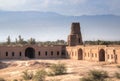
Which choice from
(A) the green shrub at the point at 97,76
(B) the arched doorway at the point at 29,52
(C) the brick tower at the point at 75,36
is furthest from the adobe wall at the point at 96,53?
(A) the green shrub at the point at 97,76

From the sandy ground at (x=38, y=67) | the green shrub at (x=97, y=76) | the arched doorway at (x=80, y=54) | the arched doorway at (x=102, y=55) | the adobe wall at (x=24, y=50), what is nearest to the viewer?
the green shrub at (x=97, y=76)

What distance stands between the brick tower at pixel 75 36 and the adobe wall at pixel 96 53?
240cm

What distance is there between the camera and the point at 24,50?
63000mm

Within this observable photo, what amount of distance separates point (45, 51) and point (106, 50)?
18.1 metres

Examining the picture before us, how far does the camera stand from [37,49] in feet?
208

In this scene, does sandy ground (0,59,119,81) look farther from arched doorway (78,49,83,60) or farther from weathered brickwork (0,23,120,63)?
arched doorway (78,49,83,60)

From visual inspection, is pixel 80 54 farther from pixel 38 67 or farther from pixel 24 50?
pixel 38 67

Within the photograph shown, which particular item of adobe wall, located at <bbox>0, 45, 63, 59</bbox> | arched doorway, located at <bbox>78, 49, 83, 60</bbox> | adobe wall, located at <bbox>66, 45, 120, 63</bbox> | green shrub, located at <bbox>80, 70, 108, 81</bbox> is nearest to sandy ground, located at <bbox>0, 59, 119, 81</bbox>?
adobe wall, located at <bbox>66, 45, 120, 63</bbox>

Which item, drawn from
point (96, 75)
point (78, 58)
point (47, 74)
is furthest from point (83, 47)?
point (96, 75)

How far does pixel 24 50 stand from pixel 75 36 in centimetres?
1073

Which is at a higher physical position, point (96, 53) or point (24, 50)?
point (24, 50)

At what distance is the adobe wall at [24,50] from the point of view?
61.9m

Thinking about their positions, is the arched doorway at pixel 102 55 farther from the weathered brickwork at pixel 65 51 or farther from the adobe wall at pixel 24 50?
the adobe wall at pixel 24 50

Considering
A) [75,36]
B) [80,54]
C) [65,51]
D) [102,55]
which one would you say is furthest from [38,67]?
[75,36]
